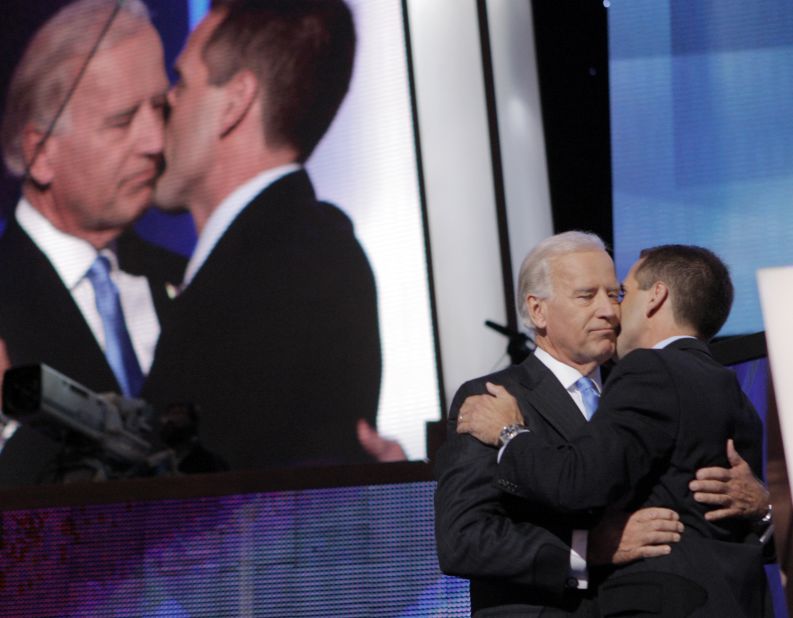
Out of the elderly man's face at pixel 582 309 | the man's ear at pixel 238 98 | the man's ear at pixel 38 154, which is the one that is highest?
the man's ear at pixel 238 98

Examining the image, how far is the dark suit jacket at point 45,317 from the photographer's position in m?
5.91

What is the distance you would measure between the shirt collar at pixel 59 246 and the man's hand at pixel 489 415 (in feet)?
14.6

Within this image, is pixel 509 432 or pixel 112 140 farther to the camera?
pixel 112 140

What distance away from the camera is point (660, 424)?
186cm

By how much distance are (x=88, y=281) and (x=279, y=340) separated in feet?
3.87

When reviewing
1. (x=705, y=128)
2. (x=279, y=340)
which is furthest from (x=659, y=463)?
(x=279, y=340)

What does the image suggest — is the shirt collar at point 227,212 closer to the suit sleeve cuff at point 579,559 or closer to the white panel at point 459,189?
the white panel at point 459,189

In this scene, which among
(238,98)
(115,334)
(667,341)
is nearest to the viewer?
(667,341)

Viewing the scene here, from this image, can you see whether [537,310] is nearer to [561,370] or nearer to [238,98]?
[561,370]

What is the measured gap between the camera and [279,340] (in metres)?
5.77

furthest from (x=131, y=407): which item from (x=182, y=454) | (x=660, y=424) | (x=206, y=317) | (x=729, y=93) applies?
(x=660, y=424)

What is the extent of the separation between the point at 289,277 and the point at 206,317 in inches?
19.2

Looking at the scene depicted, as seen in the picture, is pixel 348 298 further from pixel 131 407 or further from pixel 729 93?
pixel 729 93

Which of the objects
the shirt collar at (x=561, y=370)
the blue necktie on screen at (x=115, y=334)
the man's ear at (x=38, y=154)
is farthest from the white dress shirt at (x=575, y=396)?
the man's ear at (x=38, y=154)
